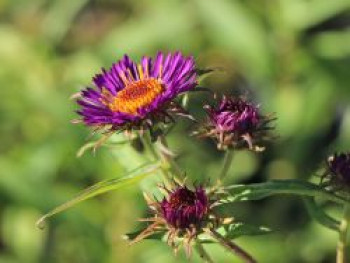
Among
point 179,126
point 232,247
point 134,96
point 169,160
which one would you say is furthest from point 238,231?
point 179,126

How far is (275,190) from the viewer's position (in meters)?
1.37

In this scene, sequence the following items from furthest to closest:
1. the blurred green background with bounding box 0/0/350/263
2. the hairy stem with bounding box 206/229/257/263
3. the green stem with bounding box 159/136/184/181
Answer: the blurred green background with bounding box 0/0/350/263 → the green stem with bounding box 159/136/184/181 → the hairy stem with bounding box 206/229/257/263

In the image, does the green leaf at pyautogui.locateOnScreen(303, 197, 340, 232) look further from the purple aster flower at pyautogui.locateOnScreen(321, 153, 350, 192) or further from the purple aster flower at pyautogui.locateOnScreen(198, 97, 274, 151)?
the purple aster flower at pyautogui.locateOnScreen(198, 97, 274, 151)

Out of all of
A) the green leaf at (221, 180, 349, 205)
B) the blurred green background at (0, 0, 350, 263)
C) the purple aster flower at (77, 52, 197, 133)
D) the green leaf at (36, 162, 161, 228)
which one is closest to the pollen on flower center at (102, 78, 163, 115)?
the purple aster flower at (77, 52, 197, 133)

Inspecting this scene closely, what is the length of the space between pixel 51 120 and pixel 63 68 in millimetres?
282

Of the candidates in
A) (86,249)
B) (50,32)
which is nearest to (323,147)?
(86,249)

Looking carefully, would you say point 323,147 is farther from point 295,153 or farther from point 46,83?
point 46,83

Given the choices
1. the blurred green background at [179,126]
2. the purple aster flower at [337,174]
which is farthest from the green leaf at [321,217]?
the blurred green background at [179,126]

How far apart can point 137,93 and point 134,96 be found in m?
0.01

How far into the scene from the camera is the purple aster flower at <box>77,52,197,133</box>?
140 cm

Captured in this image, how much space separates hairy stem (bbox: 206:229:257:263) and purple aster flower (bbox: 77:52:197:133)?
0.73 ft

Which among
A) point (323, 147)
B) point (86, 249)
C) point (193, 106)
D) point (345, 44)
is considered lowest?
point (86, 249)

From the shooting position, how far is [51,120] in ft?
11.0

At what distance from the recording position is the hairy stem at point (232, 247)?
4.13 feet
